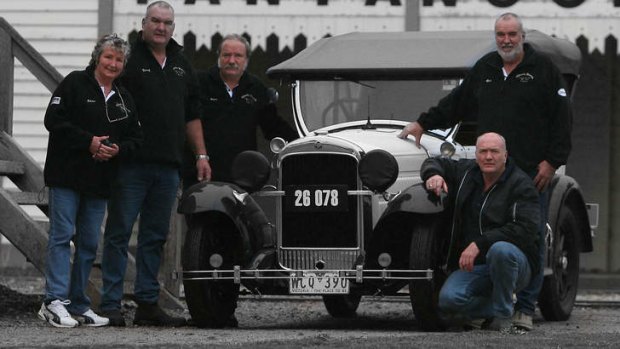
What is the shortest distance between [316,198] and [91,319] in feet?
5.32

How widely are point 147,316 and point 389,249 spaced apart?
65.2 inches

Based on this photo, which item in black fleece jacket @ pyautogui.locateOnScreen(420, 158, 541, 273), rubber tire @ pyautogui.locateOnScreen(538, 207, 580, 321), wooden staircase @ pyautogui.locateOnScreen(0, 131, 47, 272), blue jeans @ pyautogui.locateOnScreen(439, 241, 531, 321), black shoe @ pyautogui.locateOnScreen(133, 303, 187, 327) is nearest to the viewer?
blue jeans @ pyautogui.locateOnScreen(439, 241, 531, 321)

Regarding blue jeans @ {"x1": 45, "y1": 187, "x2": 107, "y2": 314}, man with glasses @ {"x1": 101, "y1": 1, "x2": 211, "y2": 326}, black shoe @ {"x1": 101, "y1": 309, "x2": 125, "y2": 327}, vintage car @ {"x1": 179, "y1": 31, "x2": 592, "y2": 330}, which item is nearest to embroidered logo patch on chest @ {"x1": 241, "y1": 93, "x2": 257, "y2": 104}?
vintage car @ {"x1": 179, "y1": 31, "x2": 592, "y2": 330}

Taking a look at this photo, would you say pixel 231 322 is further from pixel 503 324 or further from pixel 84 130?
pixel 503 324

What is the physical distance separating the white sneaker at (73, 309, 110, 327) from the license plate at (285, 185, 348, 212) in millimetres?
1381

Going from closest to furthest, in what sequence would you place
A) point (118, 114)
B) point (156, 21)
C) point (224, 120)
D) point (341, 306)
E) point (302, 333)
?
point (302, 333), point (118, 114), point (156, 21), point (224, 120), point (341, 306)

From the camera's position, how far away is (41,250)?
1283 cm

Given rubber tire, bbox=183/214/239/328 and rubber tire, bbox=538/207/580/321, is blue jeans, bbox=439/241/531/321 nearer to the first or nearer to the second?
rubber tire, bbox=183/214/239/328

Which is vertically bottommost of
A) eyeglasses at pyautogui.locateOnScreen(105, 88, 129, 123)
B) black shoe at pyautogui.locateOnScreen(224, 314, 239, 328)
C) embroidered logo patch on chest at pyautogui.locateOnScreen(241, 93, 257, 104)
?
black shoe at pyautogui.locateOnScreen(224, 314, 239, 328)

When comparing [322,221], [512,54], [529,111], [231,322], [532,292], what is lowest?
[231,322]

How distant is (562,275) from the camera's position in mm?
13422

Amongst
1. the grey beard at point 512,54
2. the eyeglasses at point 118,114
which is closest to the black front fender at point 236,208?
the eyeglasses at point 118,114

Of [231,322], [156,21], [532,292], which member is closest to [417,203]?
[532,292]

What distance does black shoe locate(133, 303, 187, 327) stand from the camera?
39.1 feet
